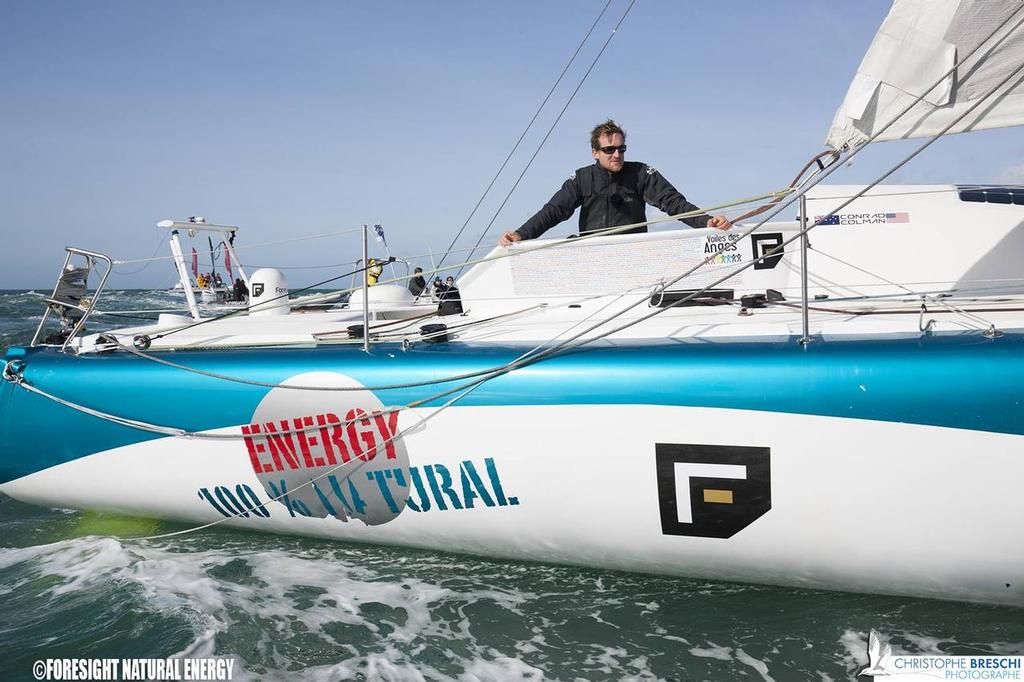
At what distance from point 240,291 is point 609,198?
6459mm

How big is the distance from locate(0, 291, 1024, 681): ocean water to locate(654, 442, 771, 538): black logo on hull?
45cm

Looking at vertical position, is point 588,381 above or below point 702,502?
above

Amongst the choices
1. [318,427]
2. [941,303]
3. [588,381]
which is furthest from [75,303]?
[941,303]

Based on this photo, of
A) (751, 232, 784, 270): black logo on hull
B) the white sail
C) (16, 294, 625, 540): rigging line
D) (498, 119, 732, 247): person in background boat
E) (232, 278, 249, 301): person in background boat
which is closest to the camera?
(16, 294, 625, 540): rigging line

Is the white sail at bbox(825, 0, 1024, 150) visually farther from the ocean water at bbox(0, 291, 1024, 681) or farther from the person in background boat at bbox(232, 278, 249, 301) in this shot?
the person in background boat at bbox(232, 278, 249, 301)

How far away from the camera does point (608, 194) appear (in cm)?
468

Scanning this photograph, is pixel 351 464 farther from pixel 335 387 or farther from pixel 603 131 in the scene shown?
pixel 603 131

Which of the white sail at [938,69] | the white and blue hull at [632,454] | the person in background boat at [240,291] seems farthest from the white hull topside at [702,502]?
the person in background boat at [240,291]

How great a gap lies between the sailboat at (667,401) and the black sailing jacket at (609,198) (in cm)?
35

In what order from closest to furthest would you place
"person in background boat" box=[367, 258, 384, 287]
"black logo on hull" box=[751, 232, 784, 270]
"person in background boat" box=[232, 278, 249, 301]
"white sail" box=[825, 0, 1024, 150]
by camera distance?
1. "white sail" box=[825, 0, 1024, 150]
2. "person in background boat" box=[367, 258, 384, 287]
3. "black logo on hull" box=[751, 232, 784, 270]
4. "person in background boat" box=[232, 278, 249, 301]

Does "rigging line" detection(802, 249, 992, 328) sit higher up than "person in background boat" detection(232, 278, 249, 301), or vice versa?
"person in background boat" detection(232, 278, 249, 301)

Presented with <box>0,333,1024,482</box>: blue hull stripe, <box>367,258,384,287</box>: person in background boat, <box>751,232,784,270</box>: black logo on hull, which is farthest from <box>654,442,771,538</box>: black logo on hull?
<box>751,232,784,270</box>: black logo on hull

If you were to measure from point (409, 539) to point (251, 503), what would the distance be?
847mm

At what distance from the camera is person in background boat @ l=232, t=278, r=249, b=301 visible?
9.48m
